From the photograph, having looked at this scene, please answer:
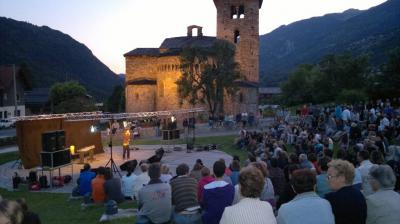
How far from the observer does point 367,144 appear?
12219mm

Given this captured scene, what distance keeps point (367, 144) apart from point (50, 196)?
1034cm

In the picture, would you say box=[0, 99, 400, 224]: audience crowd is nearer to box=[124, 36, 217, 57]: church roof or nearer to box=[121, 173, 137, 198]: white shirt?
box=[121, 173, 137, 198]: white shirt

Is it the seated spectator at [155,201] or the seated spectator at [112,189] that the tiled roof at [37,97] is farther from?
the seated spectator at [155,201]

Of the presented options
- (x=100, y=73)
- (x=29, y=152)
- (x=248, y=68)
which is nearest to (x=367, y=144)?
(x=29, y=152)

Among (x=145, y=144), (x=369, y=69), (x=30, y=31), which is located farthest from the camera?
(x=30, y=31)

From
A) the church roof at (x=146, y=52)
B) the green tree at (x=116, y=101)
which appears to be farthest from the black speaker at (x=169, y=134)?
the green tree at (x=116, y=101)

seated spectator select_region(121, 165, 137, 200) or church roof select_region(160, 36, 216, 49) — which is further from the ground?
church roof select_region(160, 36, 216, 49)

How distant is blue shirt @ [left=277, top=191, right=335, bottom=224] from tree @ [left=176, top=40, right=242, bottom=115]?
3549 cm

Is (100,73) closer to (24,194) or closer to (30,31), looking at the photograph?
(30,31)

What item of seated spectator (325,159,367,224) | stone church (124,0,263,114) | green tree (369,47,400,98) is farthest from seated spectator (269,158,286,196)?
stone church (124,0,263,114)

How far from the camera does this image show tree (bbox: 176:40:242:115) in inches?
1583

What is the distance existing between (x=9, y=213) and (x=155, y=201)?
346cm

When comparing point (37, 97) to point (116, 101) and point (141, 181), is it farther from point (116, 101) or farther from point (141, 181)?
point (141, 181)

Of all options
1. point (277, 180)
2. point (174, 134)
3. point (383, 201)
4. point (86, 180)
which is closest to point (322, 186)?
point (277, 180)
